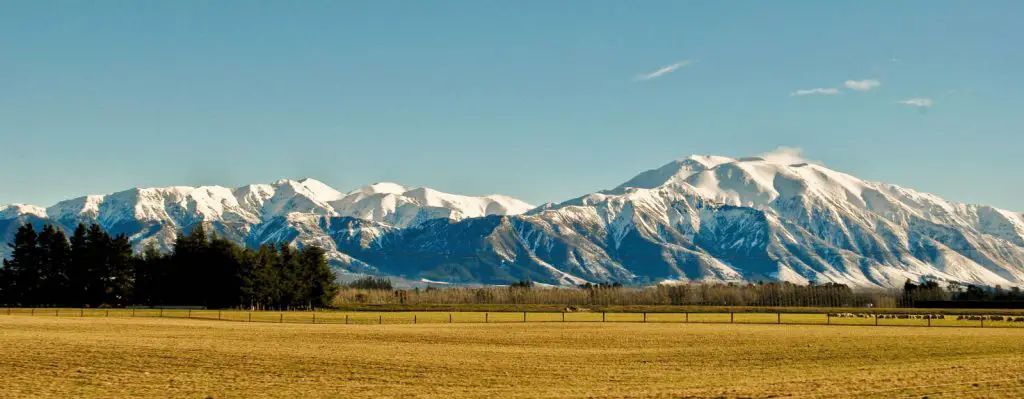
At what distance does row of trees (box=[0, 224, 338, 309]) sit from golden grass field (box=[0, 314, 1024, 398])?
8073 cm

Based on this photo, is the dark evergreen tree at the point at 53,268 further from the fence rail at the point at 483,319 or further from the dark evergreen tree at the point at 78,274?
the fence rail at the point at 483,319

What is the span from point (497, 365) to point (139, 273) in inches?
4968

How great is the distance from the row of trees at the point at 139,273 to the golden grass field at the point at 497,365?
80.7 meters

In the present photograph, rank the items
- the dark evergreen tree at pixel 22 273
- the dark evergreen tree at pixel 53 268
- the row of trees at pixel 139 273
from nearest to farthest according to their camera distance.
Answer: the dark evergreen tree at pixel 22 273 → the dark evergreen tree at pixel 53 268 → the row of trees at pixel 139 273

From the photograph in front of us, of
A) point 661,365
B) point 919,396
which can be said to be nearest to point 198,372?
point 661,365

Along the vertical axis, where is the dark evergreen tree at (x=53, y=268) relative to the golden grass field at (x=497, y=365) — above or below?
above

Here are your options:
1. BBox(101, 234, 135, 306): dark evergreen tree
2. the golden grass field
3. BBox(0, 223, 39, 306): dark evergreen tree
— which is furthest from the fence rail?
the golden grass field

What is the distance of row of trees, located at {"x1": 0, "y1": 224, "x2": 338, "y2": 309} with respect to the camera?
153250 millimetres

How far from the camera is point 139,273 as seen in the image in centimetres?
16362

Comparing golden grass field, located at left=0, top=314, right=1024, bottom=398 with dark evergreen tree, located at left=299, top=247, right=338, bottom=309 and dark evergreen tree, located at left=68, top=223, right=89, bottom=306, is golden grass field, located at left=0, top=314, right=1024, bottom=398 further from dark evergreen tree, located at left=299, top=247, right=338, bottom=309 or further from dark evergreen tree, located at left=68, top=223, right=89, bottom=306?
dark evergreen tree, located at left=299, top=247, right=338, bottom=309

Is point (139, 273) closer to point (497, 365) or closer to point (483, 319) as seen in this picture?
point (483, 319)

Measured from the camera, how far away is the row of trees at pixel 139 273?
153m

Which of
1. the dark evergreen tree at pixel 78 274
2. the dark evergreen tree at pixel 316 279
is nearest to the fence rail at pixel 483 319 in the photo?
the dark evergreen tree at pixel 78 274

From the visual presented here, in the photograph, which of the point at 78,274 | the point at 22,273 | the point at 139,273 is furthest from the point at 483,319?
the point at 22,273
